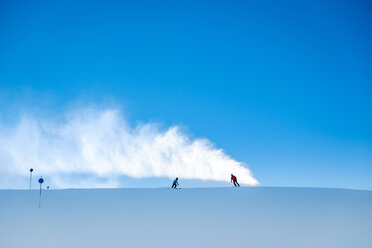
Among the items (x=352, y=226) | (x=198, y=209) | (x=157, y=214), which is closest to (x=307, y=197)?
(x=352, y=226)

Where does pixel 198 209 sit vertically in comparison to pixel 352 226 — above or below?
above

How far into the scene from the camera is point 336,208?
14.6 metres

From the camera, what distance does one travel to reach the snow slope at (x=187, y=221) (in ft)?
32.6

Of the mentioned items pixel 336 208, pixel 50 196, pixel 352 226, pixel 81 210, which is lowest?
pixel 352 226

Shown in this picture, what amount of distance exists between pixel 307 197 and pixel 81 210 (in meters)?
12.5

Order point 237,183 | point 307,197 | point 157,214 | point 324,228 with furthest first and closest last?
point 237,183 → point 307,197 → point 157,214 → point 324,228

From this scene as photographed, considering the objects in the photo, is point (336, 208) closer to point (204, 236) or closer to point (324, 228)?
point (324, 228)

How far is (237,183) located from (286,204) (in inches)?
362

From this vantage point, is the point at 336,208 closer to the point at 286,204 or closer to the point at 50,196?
the point at 286,204

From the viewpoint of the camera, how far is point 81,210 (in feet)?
46.0

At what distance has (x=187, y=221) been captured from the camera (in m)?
12.2

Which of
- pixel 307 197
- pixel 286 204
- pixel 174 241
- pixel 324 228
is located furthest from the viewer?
pixel 307 197

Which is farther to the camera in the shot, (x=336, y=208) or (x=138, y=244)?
→ (x=336, y=208)

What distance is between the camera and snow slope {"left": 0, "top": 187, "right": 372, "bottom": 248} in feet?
32.6
